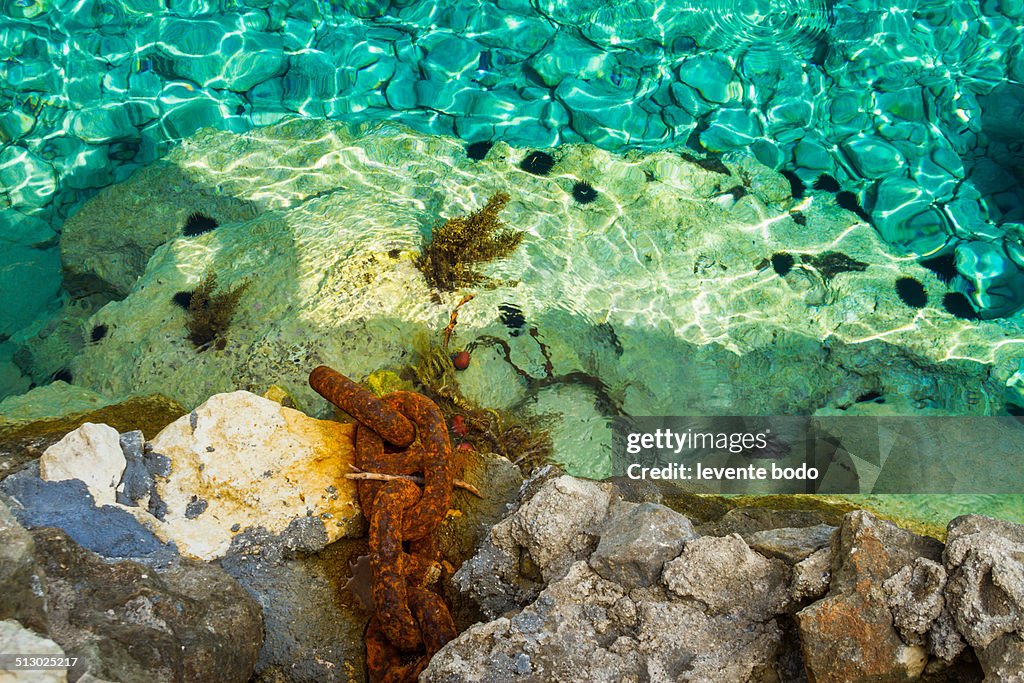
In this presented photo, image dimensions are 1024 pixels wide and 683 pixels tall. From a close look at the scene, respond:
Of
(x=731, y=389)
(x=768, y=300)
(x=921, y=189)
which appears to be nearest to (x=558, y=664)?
(x=731, y=389)

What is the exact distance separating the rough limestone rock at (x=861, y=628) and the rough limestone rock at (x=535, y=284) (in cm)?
269

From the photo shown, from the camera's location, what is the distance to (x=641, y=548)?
3.16m

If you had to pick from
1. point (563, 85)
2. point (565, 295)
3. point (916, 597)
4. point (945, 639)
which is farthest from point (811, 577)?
point (563, 85)

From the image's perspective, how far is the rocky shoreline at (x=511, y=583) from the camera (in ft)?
8.82

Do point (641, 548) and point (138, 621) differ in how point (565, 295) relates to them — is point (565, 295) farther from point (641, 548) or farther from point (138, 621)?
point (138, 621)

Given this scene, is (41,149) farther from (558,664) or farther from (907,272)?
(907,272)

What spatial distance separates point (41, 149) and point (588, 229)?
226 inches

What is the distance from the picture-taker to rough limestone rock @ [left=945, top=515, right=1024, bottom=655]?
255 centimetres

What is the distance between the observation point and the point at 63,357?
6398 mm

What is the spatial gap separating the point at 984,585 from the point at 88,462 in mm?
4009

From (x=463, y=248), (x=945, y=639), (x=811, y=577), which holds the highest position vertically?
(x=945, y=639)

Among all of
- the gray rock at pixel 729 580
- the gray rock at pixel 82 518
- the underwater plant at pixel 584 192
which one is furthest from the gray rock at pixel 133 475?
the underwater plant at pixel 584 192

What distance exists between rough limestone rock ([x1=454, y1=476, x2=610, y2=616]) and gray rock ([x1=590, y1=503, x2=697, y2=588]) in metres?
0.19

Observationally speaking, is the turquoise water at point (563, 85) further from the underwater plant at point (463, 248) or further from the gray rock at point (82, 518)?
the gray rock at point (82, 518)
